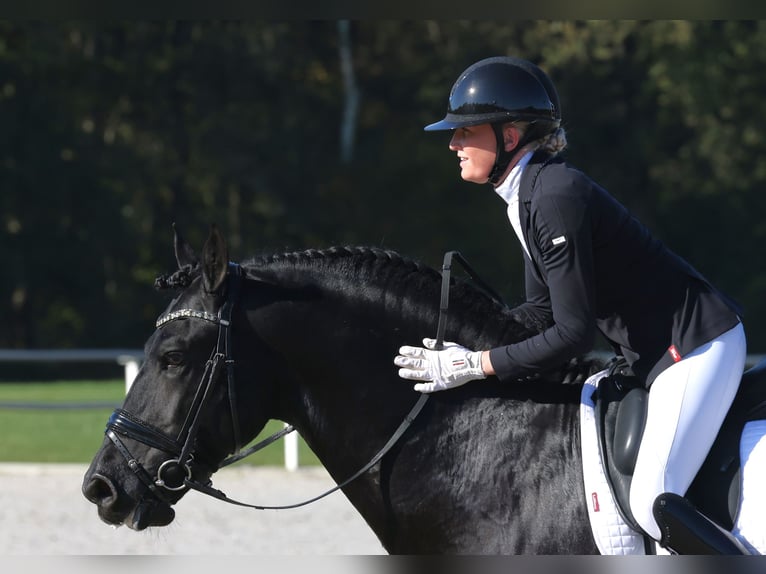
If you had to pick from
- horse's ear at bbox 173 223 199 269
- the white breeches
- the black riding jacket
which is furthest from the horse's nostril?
the white breeches

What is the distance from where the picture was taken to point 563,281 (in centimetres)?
317

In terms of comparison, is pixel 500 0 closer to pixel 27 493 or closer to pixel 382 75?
pixel 27 493

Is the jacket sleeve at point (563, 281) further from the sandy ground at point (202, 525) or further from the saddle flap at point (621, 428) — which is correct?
the sandy ground at point (202, 525)

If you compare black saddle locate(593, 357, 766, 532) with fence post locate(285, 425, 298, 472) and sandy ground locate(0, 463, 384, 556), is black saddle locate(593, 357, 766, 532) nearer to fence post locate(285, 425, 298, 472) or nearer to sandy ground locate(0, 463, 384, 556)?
sandy ground locate(0, 463, 384, 556)

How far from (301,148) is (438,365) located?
1198 inches

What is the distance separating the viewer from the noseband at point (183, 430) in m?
3.38

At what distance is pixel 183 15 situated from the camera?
2953 millimetres

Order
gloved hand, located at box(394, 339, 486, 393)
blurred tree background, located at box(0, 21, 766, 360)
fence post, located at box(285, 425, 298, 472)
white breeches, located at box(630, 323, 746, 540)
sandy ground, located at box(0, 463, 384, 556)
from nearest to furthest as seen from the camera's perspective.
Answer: white breeches, located at box(630, 323, 746, 540), gloved hand, located at box(394, 339, 486, 393), sandy ground, located at box(0, 463, 384, 556), fence post, located at box(285, 425, 298, 472), blurred tree background, located at box(0, 21, 766, 360)

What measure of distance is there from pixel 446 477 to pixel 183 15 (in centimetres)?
155

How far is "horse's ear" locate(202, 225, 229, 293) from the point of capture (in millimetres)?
3354

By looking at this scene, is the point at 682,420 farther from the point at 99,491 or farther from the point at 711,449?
the point at 99,491

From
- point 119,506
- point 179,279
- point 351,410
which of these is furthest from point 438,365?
point 119,506

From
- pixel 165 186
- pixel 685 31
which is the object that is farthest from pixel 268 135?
pixel 685 31

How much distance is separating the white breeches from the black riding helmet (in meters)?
0.82
